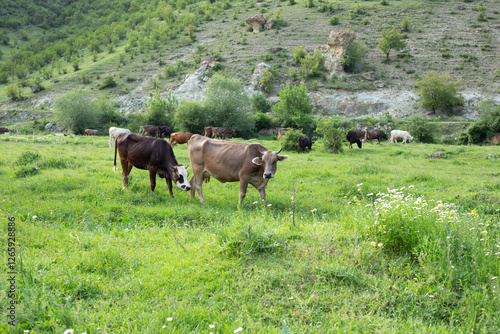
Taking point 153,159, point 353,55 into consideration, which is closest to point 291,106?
point 353,55

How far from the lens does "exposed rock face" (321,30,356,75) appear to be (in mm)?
67250

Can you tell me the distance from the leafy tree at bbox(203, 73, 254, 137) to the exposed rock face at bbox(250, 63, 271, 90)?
16550mm

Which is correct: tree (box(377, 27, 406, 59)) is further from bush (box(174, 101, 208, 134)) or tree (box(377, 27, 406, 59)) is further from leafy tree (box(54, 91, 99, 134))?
leafy tree (box(54, 91, 99, 134))

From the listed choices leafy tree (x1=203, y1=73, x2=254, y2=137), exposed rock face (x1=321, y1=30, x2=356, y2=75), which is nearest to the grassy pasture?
leafy tree (x1=203, y1=73, x2=254, y2=137)

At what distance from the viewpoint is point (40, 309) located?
3547mm

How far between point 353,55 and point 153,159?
220ft

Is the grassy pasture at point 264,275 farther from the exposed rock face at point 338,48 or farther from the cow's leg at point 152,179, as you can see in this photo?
the exposed rock face at point 338,48

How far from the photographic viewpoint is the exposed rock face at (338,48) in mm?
67250

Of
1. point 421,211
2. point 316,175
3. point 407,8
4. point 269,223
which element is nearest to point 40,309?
point 269,223

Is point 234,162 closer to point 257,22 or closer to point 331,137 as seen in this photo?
point 331,137

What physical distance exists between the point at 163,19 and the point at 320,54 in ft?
317

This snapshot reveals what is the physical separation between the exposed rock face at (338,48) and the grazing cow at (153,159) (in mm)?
63561

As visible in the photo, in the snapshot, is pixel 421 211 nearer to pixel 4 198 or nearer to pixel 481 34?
pixel 4 198

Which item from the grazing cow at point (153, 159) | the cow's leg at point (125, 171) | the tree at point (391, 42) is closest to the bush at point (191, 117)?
the cow's leg at point (125, 171)
